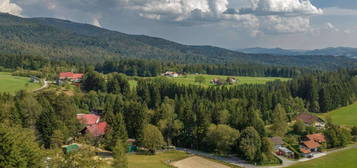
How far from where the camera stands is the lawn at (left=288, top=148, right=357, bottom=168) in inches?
2037

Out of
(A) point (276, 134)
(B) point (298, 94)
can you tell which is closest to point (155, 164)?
(A) point (276, 134)

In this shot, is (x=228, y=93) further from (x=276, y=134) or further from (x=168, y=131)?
(x=168, y=131)

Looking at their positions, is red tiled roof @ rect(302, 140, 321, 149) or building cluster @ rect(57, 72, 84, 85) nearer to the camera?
red tiled roof @ rect(302, 140, 321, 149)

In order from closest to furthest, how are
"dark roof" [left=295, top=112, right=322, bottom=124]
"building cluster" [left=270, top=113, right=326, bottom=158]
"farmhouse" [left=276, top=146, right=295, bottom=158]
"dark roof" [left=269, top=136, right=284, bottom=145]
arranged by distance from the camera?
1. "farmhouse" [left=276, top=146, right=295, bottom=158]
2. "building cluster" [left=270, top=113, right=326, bottom=158]
3. "dark roof" [left=269, top=136, right=284, bottom=145]
4. "dark roof" [left=295, top=112, right=322, bottom=124]

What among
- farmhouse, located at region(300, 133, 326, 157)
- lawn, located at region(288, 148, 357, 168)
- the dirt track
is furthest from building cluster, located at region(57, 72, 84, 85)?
lawn, located at region(288, 148, 357, 168)

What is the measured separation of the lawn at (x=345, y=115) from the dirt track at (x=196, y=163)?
48.9 metres

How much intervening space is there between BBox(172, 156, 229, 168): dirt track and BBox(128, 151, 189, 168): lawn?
1908 millimetres

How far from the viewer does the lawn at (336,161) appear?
170 feet

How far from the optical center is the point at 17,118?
55.2m

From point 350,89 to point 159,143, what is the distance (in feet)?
293

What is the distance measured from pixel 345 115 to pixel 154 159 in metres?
67.2

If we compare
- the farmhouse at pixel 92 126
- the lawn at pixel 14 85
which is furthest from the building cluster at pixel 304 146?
the lawn at pixel 14 85

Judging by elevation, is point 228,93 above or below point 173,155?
above

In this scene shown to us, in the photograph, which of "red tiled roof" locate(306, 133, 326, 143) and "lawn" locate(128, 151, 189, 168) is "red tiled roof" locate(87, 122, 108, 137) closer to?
"lawn" locate(128, 151, 189, 168)
